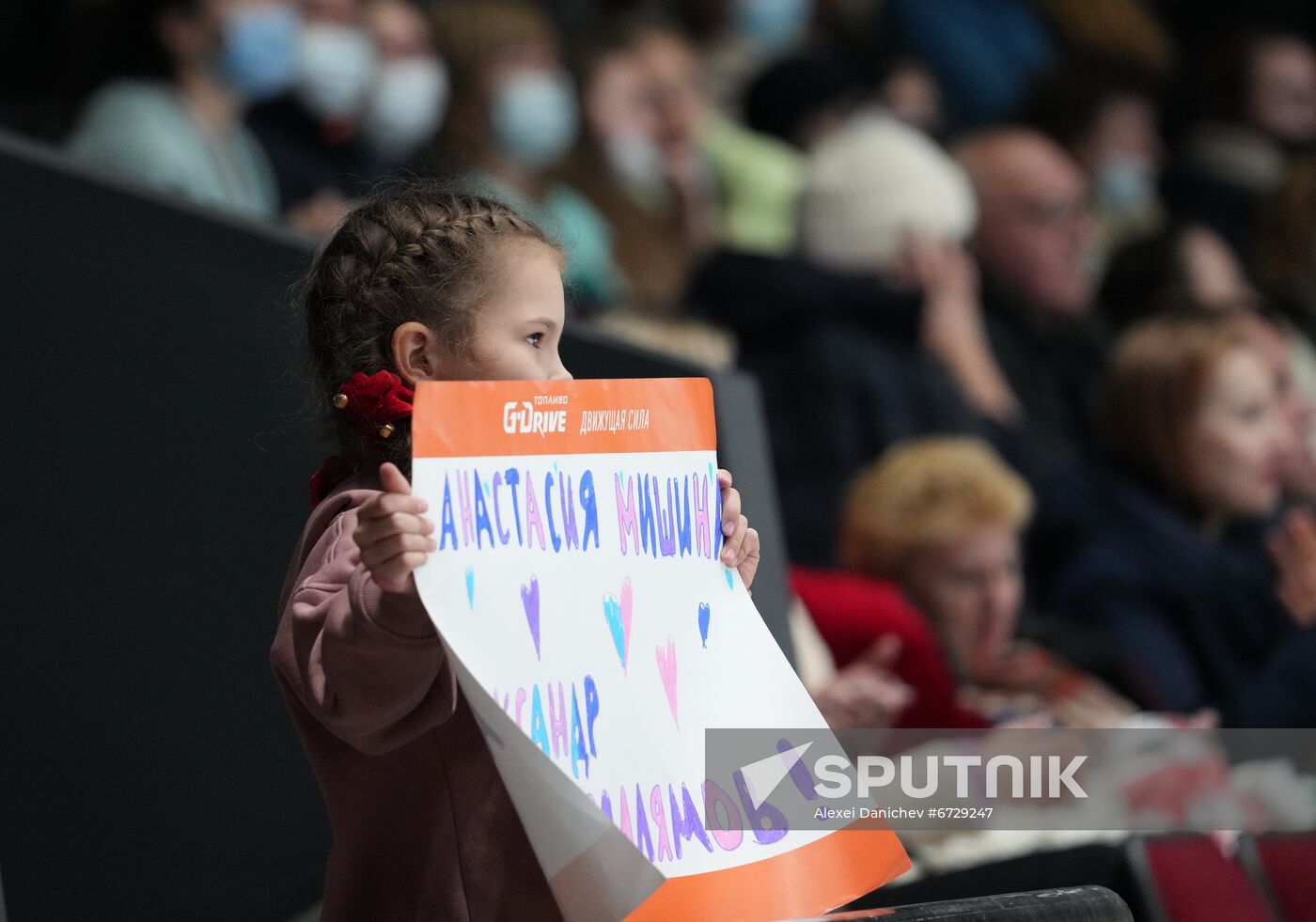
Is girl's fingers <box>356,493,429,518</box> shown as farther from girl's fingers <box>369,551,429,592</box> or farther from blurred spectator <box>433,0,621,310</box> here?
blurred spectator <box>433,0,621,310</box>

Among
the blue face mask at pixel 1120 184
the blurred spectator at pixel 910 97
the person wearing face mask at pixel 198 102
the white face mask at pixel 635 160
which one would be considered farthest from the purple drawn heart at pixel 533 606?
the blue face mask at pixel 1120 184

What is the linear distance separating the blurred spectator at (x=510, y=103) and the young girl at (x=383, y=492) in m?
3.27

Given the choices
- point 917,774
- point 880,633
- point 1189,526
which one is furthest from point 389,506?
point 1189,526

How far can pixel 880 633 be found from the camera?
3400 millimetres

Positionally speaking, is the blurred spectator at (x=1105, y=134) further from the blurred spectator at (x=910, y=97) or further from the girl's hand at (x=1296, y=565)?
the girl's hand at (x=1296, y=565)

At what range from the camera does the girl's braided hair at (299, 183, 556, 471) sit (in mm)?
1467

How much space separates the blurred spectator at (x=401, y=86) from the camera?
15.8 feet

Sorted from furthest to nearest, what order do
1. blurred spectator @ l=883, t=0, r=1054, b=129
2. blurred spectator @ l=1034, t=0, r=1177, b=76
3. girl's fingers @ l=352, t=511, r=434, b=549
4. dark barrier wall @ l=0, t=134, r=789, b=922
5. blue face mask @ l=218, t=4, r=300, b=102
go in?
blurred spectator @ l=1034, t=0, r=1177, b=76, blurred spectator @ l=883, t=0, r=1054, b=129, blue face mask @ l=218, t=4, r=300, b=102, dark barrier wall @ l=0, t=134, r=789, b=922, girl's fingers @ l=352, t=511, r=434, b=549

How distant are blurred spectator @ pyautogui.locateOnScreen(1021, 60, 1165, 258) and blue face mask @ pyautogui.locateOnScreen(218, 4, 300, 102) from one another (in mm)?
3788

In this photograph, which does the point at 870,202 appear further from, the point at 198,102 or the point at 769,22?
the point at 198,102

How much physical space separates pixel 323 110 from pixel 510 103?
54 cm

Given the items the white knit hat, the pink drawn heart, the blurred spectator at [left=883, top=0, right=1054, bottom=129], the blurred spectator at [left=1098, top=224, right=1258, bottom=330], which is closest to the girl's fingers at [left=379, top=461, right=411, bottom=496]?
the pink drawn heart

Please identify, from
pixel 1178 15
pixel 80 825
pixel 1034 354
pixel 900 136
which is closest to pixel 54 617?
pixel 80 825

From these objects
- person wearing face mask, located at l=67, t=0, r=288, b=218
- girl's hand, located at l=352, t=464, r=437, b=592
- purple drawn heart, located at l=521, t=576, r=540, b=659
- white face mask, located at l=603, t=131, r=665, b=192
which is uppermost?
→ white face mask, located at l=603, t=131, r=665, b=192
